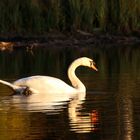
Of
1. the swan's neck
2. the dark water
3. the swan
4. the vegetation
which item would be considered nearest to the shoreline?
the vegetation

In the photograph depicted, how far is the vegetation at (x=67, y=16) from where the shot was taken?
116ft

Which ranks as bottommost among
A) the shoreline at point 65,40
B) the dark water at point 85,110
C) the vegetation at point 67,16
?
the dark water at point 85,110

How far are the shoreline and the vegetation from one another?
1.30ft

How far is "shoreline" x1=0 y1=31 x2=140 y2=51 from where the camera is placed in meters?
33.8

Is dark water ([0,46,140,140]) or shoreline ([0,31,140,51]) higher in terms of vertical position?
shoreline ([0,31,140,51])

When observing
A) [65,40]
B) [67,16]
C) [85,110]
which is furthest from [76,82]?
[67,16]

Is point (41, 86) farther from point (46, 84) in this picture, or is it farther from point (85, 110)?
point (85, 110)

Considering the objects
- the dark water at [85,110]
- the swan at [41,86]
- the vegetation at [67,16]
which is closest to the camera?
the dark water at [85,110]

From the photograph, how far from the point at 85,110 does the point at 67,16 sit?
71.5 ft

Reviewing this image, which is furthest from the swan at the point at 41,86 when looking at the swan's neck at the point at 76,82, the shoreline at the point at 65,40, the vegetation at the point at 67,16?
the vegetation at the point at 67,16

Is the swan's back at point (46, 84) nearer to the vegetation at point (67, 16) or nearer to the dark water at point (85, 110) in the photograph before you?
the dark water at point (85, 110)

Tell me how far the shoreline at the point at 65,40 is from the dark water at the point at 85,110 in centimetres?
850

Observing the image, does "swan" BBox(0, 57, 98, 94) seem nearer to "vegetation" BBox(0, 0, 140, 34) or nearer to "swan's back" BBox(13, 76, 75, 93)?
"swan's back" BBox(13, 76, 75, 93)

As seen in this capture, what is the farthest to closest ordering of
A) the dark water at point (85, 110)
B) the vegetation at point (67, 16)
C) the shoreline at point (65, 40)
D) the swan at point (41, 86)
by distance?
the vegetation at point (67, 16) < the shoreline at point (65, 40) < the swan at point (41, 86) < the dark water at point (85, 110)
